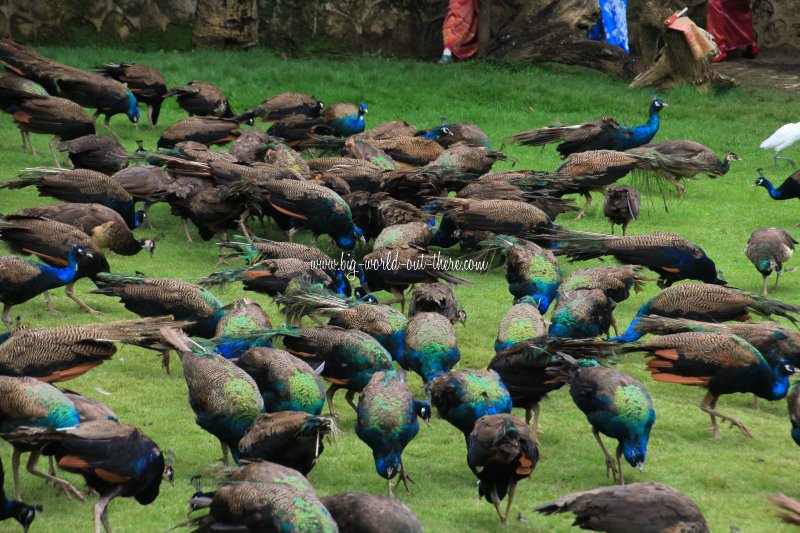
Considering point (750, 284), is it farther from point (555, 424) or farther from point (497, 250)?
point (555, 424)

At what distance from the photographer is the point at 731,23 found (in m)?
21.9

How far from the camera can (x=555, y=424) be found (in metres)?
8.22

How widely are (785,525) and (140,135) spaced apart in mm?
11087

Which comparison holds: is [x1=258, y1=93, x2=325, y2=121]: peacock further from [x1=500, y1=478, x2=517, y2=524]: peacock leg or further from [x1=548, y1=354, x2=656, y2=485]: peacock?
[x1=500, y1=478, x2=517, y2=524]: peacock leg

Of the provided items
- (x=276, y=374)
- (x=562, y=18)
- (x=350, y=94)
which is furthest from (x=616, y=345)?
(x=562, y=18)

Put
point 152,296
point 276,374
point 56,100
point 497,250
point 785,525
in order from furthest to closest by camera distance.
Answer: point 56,100
point 497,250
point 152,296
point 276,374
point 785,525

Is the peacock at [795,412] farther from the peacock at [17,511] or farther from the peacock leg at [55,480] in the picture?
the peacock at [17,511]

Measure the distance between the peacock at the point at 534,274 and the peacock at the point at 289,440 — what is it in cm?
333

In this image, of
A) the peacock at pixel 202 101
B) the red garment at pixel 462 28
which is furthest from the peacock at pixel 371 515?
the red garment at pixel 462 28

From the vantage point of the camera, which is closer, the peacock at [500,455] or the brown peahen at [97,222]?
the peacock at [500,455]

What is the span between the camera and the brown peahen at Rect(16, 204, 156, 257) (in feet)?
35.0

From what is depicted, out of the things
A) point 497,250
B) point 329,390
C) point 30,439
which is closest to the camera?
point 30,439

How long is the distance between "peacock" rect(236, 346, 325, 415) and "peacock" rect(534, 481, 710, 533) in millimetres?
1880

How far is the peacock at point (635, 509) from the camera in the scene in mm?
5750
